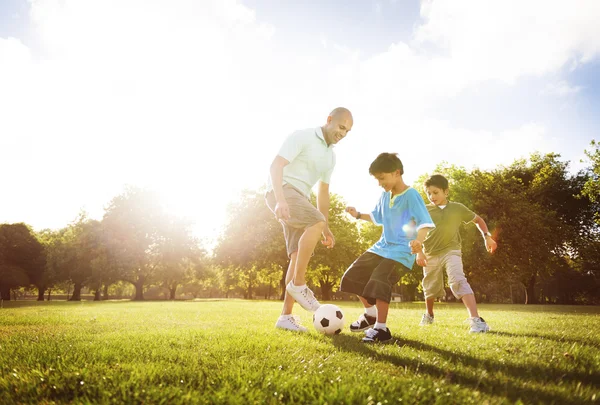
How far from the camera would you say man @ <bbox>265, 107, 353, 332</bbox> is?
529 cm

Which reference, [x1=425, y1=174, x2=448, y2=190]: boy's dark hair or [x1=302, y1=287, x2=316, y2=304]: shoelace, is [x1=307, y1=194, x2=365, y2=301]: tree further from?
[x1=302, y1=287, x2=316, y2=304]: shoelace

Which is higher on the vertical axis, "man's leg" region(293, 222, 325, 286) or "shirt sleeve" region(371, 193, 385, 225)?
"shirt sleeve" region(371, 193, 385, 225)

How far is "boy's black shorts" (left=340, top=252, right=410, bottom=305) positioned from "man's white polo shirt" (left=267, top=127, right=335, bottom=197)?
133 centimetres

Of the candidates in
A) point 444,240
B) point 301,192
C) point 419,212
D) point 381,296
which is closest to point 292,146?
point 301,192

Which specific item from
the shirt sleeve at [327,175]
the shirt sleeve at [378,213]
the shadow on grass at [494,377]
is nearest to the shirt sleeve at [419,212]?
the shirt sleeve at [378,213]

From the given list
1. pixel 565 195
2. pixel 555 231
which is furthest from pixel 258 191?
pixel 565 195

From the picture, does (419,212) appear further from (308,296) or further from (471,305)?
(471,305)

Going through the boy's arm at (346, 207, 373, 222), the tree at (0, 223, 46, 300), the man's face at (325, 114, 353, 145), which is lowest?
the tree at (0, 223, 46, 300)

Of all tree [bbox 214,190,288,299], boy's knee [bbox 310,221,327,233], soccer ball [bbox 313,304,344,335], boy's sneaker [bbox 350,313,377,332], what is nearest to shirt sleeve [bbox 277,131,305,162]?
boy's knee [bbox 310,221,327,233]

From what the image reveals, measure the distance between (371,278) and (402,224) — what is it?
0.92 m

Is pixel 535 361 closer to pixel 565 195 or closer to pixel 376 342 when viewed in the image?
pixel 376 342

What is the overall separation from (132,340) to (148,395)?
214 cm

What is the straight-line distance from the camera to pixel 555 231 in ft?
102

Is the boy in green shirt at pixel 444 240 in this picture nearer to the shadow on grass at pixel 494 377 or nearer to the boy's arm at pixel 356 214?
the boy's arm at pixel 356 214
